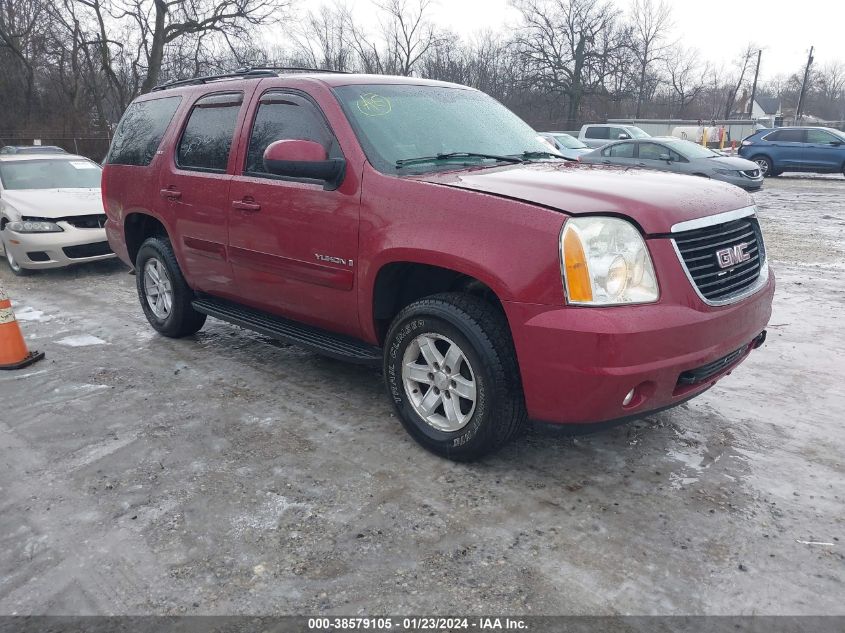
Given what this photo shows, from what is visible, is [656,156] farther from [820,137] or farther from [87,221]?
[87,221]

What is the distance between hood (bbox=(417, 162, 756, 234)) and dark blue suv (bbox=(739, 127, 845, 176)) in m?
19.4

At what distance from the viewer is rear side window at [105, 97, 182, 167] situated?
17.4 feet

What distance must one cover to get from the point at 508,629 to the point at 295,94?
3.25 meters

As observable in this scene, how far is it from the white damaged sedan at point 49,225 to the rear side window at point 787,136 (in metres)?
20.6

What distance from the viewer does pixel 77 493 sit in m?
3.22

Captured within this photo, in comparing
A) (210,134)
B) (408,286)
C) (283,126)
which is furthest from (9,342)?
(408,286)

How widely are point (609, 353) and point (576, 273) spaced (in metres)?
0.36

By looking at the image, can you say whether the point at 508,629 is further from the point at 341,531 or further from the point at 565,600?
the point at 341,531

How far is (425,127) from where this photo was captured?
3988 millimetres

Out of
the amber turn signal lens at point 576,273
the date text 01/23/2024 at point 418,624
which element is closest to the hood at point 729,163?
the amber turn signal lens at point 576,273

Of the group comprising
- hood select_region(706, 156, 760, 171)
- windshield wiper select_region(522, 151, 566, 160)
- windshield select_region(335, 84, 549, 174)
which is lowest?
hood select_region(706, 156, 760, 171)

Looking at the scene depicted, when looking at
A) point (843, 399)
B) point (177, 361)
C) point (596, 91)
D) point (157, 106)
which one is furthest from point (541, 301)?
point (596, 91)

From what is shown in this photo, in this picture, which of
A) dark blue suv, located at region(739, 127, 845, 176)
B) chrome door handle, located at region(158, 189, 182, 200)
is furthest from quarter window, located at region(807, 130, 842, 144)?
chrome door handle, located at region(158, 189, 182, 200)

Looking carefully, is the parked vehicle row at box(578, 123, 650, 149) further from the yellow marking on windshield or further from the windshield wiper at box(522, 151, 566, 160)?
the yellow marking on windshield
